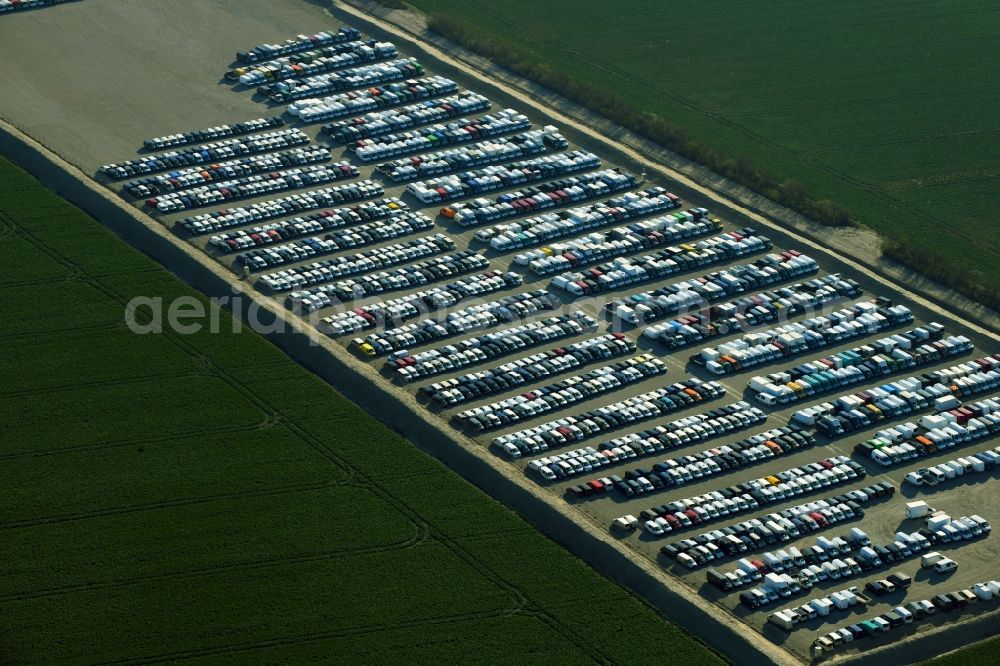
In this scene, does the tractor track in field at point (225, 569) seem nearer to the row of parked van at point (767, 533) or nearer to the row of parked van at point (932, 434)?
the row of parked van at point (767, 533)

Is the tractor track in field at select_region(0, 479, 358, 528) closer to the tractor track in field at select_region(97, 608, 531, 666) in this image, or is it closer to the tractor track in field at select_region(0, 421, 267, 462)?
the tractor track in field at select_region(0, 421, 267, 462)

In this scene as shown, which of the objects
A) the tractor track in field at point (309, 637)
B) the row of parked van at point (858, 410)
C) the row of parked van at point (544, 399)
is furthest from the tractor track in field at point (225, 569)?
the row of parked van at point (858, 410)

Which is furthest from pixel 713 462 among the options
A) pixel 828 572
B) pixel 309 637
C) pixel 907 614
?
pixel 309 637

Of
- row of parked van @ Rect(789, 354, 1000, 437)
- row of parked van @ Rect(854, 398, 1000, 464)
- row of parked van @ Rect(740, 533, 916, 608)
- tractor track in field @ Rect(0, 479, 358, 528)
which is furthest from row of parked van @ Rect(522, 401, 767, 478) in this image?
tractor track in field @ Rect(0, 479, 358, 528)

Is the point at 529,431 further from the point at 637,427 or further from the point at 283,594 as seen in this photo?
the point at 283,594

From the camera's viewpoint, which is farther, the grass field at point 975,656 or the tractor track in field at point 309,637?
the grass field at point 975,656

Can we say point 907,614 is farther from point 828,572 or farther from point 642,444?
point 642,444
